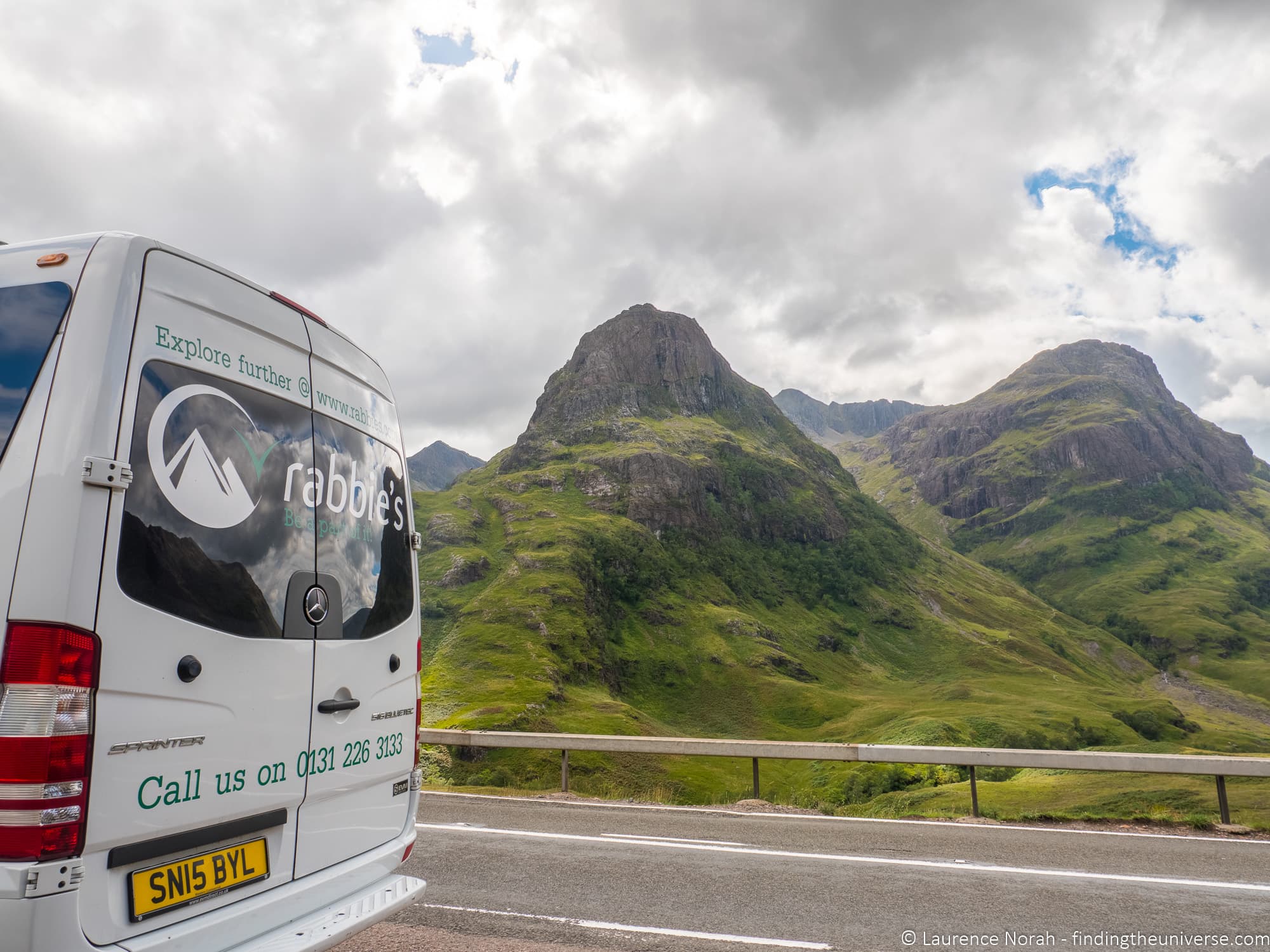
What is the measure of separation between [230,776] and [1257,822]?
541 inches

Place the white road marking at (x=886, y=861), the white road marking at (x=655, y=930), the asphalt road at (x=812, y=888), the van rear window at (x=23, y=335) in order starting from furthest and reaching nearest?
the white road marking at (x=886, y=861)
the asphalt road at (x=812, y=888)
the white road marking at (x=655, y=930)
the van rear window at (x=23, y=335)

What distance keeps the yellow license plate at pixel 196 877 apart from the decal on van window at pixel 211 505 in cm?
111

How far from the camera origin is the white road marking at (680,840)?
9.12 meters

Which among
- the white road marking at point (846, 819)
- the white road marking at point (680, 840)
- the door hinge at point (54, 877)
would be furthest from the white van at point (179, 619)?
the white road marking at point (846, 819)

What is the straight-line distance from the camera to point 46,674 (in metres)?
3.12

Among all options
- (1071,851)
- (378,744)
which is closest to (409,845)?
(378,744)

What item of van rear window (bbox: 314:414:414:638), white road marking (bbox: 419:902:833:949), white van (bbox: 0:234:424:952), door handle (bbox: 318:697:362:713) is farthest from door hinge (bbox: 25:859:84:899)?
white road marking (bbox: 419:902:833:949)

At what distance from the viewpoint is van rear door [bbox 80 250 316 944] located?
11.0ft

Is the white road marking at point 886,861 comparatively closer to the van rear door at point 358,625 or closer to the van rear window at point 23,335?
the van rear door at point 358,625

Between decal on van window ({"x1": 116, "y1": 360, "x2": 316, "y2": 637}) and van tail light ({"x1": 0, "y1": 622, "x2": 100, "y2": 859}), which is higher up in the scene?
decal on van window ({"x1": 116, "y1": 360, "x2": 316, "y2": 637})

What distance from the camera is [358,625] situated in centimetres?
484

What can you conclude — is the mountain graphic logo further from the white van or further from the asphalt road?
the asphalt road

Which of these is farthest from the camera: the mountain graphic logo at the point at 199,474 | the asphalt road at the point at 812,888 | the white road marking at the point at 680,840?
the white road marking at the point at 680,840

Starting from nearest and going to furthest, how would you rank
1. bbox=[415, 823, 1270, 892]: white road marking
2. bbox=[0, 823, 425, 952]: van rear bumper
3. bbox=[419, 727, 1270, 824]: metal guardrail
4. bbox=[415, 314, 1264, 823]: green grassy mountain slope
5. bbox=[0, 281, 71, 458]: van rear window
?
bbox=[0, 823, 425, 952]: van rear bumper
bbox=[0, 281, 71, 458]: van rear window
bbox=[415, 823, 1270, 892]: white road marking
bbox=[419, 727, 1270, 824]: metal guardrail
bbox=[415, 314, 1264, 823]: green grassy mountain slope
